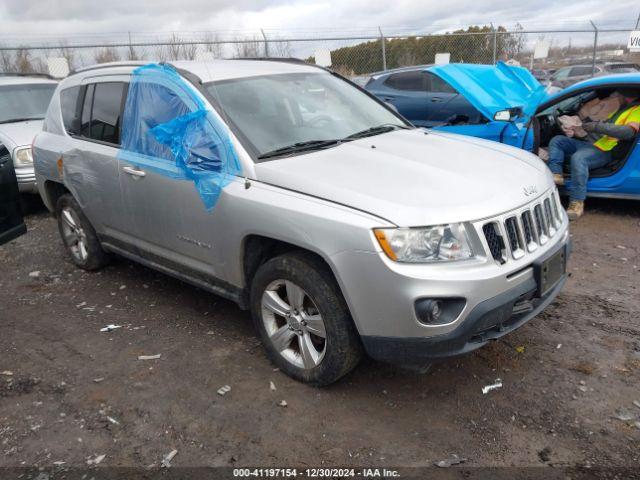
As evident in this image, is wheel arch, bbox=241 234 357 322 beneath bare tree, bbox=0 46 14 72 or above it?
beneath

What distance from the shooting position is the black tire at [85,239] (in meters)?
4.79

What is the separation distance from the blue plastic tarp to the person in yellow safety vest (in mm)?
4242

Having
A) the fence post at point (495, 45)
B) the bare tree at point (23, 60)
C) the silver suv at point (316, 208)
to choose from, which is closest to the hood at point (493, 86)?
the silver suv at point (316, 208)

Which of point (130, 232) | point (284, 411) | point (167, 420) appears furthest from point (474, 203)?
point (130, 232)

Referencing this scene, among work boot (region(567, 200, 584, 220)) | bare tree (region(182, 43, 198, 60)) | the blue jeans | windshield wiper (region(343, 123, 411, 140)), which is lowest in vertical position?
work boot (region(567, 200, 584, 220))

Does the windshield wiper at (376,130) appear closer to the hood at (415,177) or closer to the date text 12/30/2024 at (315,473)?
the hood at (415,177)

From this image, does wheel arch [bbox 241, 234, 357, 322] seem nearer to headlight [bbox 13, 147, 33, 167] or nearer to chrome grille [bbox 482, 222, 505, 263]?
chrome grille [bbox 482, 222, 505, 263]

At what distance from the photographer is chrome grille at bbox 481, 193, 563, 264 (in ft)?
8.72

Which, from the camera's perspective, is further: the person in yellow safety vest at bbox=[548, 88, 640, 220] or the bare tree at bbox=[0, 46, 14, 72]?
the bare tree at bbox=[0, 46, 14, 72]

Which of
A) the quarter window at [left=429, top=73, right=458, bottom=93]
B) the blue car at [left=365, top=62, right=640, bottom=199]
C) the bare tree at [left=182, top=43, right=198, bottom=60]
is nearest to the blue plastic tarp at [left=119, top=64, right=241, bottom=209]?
the blue car at [left=365, top=62, right=640, bottom=199]

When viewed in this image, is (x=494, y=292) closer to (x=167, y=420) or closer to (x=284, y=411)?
(x=284, y=411)

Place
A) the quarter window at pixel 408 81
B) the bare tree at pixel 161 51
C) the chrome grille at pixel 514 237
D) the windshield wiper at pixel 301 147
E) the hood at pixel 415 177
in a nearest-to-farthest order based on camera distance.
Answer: the hood at pixel 415 177, the chrome grille at pixel 514 237, the windshield wiper at pixel 301 147, the quarter window at pixel 408 81, the bare tree at pixel 161 51

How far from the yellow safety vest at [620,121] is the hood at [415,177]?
277cm

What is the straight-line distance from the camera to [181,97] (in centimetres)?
352
